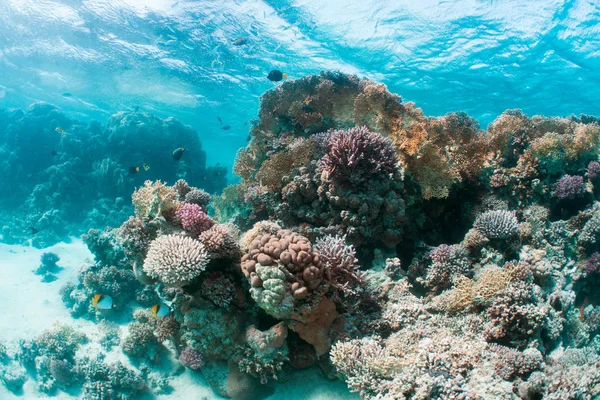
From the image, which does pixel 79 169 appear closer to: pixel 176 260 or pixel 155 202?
pixel 155 202

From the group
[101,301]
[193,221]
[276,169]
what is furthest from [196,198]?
[101,301]

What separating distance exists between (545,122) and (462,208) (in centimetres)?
326

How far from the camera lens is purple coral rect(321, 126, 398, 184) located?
534 cm

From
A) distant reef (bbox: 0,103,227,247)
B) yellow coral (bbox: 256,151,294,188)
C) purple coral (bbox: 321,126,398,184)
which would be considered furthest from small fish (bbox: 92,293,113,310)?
distant reef (bbox: 0,103,227,247)

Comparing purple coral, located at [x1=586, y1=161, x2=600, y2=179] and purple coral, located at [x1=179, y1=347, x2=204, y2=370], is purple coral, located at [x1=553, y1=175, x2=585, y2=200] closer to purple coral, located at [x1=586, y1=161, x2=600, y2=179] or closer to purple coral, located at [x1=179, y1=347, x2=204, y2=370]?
purple coral, located at [x1=586, y1=161, x2=600, y2=179]

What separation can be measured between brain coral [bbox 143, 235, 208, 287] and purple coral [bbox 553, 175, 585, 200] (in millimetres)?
7117

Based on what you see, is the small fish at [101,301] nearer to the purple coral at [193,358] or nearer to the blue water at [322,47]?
the purple coral at [193,358]

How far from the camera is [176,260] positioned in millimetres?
4547

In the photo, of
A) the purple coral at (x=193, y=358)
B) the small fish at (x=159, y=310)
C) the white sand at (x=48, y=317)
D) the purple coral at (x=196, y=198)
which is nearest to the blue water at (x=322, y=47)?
the white sand at (x=48, y=317)

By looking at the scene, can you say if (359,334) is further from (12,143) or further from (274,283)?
(12,143)

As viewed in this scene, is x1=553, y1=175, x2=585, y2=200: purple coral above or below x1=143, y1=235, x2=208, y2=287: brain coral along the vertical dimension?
above

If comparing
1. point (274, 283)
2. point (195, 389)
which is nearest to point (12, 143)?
point (195, 389)

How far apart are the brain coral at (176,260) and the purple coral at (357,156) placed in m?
2.64

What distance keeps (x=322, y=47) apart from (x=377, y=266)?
20.7m
